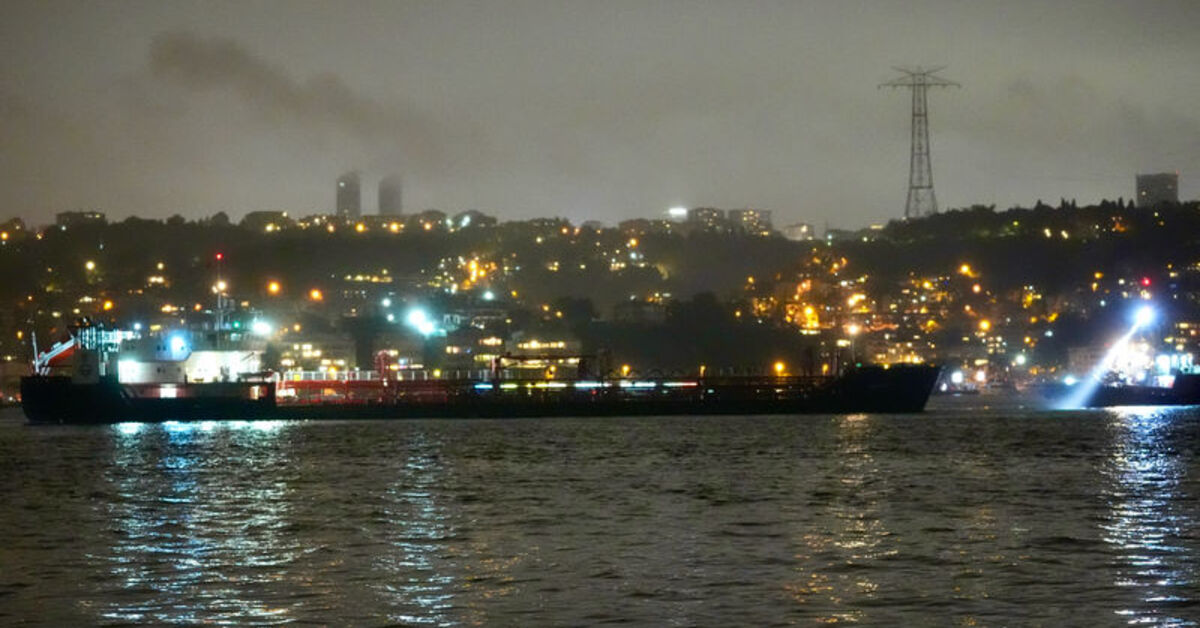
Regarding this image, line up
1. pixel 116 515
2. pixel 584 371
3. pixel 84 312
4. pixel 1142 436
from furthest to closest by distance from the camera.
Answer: pixel 84 312, pixel 584 371, pixel 1142 436, pixel 116 515

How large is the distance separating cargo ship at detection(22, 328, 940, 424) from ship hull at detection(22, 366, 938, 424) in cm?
5

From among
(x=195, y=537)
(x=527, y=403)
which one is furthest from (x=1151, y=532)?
(x=527, y=403)

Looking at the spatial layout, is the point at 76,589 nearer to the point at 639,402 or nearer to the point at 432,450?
the point at 432,450

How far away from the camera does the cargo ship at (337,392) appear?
84.2 m

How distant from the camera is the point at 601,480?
4297cm

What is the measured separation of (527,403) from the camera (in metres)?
89.4

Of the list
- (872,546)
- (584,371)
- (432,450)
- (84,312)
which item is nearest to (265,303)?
(84,312)

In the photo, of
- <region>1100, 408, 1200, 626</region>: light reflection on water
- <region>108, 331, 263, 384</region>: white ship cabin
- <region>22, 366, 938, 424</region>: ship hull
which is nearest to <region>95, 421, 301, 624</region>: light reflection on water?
<region>1100, 408, 1200, 626</region>: light reflection on water

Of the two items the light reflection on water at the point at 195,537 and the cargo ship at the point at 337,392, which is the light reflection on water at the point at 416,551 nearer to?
the light reflection on water at the point at 195,537

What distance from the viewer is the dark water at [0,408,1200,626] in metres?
21.3

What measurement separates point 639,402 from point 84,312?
3597 inches

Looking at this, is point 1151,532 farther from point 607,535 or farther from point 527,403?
point 527,403

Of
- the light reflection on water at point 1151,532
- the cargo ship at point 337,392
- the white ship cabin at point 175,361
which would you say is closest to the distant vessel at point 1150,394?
the cargo ship at point 337,392

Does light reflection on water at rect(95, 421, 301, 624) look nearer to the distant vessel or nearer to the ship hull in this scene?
the ship hull
